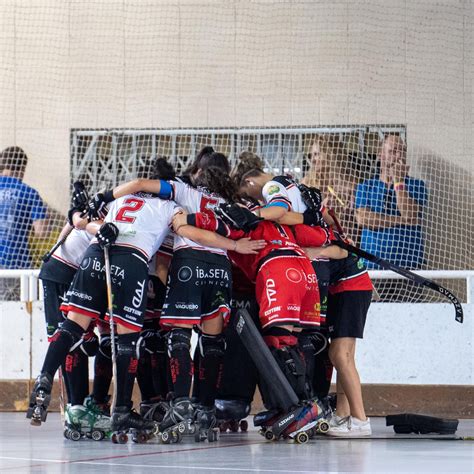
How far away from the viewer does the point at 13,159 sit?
9992 millimetres

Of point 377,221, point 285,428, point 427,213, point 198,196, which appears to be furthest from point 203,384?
point 427,213

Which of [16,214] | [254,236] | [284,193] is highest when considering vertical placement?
[284,193]

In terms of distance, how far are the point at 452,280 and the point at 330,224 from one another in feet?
9.79

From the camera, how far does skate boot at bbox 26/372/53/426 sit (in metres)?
6.02

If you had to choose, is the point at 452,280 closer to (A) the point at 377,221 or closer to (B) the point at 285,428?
(A) the point at 377,221

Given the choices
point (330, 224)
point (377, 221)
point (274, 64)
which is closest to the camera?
point (330, 224)

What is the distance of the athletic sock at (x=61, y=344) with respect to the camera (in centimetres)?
625

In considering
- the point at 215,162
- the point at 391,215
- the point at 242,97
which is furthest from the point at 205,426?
the point at 242,97

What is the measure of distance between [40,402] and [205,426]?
89 centimetres

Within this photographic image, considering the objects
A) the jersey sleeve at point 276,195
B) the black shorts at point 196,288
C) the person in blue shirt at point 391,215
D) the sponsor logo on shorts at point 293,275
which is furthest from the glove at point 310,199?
the person in blue shirt at point 391,215

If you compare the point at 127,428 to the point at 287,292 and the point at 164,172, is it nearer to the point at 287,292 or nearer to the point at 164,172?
the point at 287,292

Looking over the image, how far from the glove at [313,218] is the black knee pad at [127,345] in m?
1.15

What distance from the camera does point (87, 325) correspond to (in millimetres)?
6430

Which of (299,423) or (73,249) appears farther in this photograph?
(73,249)
